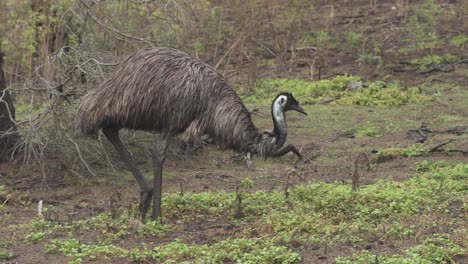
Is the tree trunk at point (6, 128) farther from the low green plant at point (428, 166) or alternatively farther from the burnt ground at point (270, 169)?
the low green plant at point (428, 166)

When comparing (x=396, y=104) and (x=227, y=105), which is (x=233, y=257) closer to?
(x=227, y=105)

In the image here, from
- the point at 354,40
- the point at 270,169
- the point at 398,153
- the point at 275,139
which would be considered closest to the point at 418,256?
the point at 275,139

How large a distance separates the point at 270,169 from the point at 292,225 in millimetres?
3361

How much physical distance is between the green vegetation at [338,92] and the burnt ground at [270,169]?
0.24 meters

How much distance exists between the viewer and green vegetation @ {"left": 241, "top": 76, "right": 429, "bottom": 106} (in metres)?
13.5

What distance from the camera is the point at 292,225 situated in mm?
7262

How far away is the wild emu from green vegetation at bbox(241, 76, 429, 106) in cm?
567

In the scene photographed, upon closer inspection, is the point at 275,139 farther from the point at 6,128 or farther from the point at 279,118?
the point at 6,128

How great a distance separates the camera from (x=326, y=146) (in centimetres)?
1148

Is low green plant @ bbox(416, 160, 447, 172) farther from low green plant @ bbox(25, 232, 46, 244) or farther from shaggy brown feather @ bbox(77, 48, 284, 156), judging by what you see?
low green plant @ bbox(25, 232, 46, 244)

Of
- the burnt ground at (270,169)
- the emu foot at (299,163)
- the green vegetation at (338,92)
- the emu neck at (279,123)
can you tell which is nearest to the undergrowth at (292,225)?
the burnt ground at (270,169)

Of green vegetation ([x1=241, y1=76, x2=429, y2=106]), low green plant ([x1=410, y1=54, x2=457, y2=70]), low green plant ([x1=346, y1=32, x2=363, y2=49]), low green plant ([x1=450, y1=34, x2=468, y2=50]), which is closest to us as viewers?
green vegetation ([x1=241, y1=76, x2=429, y2=106])

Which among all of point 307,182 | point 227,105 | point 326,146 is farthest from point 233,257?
point 326,146

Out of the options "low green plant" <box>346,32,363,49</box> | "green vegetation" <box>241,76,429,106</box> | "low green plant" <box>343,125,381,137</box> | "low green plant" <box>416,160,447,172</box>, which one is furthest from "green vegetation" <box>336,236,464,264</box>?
"low green plant" <box>346,32,363,49</box>
